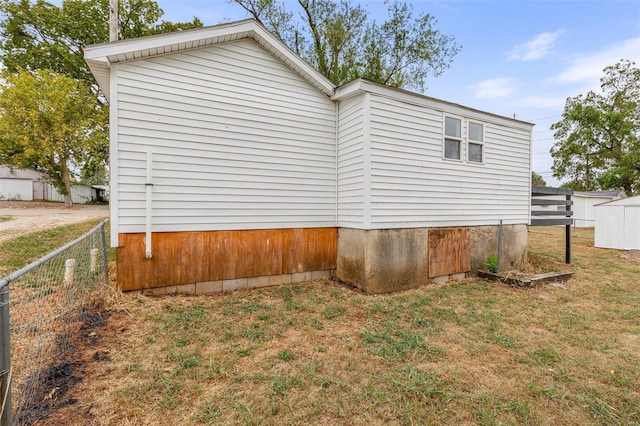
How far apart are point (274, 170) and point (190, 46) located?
2.50 metres

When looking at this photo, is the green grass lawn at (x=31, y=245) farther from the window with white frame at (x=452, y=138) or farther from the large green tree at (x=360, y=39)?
the large green tree at (x=360, y=39)

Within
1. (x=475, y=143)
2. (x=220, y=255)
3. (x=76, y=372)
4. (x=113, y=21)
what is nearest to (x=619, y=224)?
(x=475, y=143)

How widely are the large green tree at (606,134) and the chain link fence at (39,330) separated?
1194 inches

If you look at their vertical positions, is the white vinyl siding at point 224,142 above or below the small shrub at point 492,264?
above

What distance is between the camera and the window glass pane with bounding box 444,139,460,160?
20.8ft

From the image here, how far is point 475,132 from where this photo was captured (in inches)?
264

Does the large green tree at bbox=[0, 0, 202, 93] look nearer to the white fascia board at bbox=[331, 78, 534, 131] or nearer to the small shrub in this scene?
the white fascia board at bbox=[331, 78, 534, 131]

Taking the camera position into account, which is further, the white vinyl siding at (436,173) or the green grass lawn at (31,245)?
the green grass lawn at (31,245)

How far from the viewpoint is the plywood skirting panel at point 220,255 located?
462cm

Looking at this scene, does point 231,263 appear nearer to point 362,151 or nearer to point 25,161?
point 362,151

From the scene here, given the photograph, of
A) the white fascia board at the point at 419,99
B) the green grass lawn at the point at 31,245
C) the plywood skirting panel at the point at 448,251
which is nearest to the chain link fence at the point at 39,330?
the green grass lawn at the point at 31,245

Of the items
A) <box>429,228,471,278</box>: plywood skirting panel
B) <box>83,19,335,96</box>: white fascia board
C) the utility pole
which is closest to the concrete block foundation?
<box>429,228,471,278</box>: plywood skirting panel

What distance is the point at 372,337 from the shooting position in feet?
11.8

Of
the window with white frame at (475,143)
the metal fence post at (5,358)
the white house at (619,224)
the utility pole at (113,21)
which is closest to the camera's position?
the metal fence post at (5,358)
